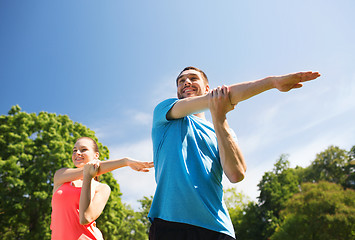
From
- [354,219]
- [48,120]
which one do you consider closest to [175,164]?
[48,120]

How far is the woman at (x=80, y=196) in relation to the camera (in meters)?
2.79

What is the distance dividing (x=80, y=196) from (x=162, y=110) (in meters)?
1.25

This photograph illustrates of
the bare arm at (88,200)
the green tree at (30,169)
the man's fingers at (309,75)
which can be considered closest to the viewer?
the man's fingers at (309,75)

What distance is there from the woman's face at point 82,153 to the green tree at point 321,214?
2780 centimetres

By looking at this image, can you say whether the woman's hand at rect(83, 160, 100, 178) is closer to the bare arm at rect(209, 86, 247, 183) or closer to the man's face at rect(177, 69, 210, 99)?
the man's face at rect(177, 69, 210, 99)

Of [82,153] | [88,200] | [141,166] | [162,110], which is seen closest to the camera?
[162,110]

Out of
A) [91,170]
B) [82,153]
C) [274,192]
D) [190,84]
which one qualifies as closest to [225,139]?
[190,84]

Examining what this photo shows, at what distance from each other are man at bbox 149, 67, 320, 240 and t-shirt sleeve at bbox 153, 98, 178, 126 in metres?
0.07

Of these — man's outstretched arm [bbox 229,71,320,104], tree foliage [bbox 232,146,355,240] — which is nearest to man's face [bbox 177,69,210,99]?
man's outstretched arm [bbox 229,71,320,104]

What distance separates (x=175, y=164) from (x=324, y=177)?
47.3 metres

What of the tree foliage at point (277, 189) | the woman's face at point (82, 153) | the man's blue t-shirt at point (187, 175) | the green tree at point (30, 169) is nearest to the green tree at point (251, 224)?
the tree foliage at point (277, 189)

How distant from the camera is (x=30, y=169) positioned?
1877cm

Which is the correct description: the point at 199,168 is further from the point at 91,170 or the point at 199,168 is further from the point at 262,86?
the point at 91,170

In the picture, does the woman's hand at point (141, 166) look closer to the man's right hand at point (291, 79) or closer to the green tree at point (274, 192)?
the man's right hand at point (291, 79)
